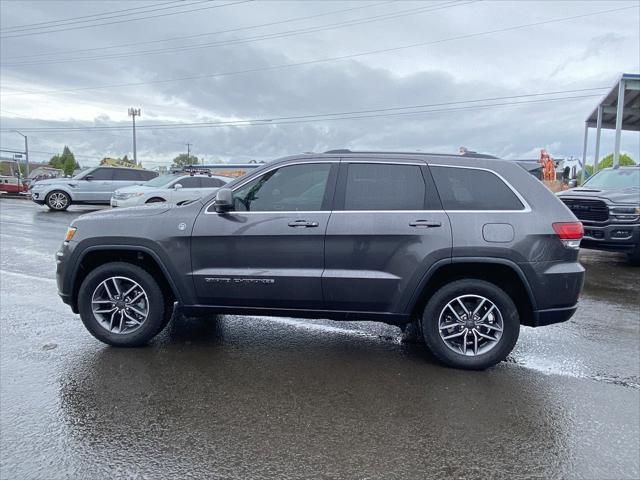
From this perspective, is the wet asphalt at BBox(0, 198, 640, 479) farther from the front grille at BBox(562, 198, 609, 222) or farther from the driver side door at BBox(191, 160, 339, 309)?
the front grille at BBox(562, 198, 609, 222)

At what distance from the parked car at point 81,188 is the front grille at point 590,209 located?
15.1 m

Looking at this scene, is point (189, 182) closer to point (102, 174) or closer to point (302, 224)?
point (102, 174)

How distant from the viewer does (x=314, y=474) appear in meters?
2.67

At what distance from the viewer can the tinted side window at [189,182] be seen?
50.0 feet

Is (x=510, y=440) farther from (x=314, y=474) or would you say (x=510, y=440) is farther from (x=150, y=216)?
Result: (x=150, y=216)

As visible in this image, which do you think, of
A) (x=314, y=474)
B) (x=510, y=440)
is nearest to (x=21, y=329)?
(x=314, y=474)

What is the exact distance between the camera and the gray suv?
3.97 m

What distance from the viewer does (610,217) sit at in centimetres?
873

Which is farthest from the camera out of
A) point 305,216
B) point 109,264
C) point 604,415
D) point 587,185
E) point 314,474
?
point 587,185

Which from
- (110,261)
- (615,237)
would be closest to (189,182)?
(110,261)

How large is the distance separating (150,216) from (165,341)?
1280mm

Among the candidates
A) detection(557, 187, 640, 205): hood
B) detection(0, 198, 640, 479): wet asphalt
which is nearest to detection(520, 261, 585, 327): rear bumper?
detection(0, 198, 640, 479): wet asphalt

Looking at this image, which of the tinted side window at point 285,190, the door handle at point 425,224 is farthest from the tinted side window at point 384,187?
the tinted side window at point 285,190

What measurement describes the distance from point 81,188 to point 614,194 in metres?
17.8
